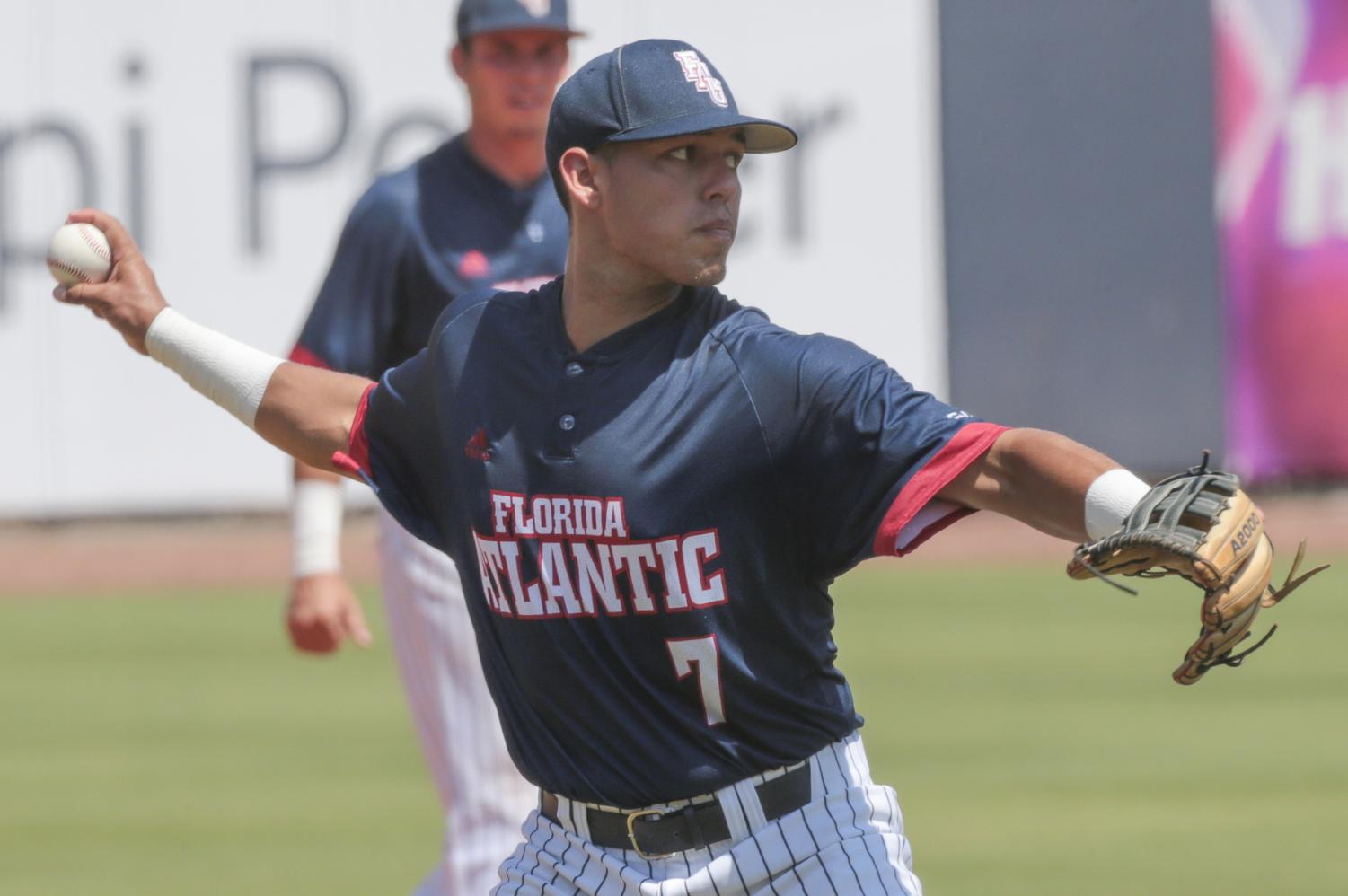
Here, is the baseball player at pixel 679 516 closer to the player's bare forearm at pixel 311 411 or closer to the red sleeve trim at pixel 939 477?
the red sleeve trim at pixel 939 477

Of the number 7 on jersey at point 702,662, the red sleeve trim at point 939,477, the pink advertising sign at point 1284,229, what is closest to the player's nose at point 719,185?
the red sleeve trim at point 939,477

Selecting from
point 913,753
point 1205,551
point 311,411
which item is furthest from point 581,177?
point 913,753

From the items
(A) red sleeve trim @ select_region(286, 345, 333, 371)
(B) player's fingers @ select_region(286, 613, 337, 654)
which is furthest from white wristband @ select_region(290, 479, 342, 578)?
(A) red sleeve trim @ select_region(286, 345, 333, 371)

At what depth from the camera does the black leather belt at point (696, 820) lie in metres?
3.49

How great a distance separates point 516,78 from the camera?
527cm

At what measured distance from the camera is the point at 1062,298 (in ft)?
54.1

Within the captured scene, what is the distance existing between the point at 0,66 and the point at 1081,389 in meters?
8.36

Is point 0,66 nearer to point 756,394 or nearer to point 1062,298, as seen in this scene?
point 1062,298

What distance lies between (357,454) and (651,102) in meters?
0.90

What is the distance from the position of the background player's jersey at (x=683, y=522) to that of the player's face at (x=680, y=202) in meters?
0.12

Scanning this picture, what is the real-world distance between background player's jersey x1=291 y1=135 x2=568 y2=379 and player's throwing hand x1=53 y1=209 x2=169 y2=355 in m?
0.93

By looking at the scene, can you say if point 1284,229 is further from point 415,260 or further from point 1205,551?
point 1205,551

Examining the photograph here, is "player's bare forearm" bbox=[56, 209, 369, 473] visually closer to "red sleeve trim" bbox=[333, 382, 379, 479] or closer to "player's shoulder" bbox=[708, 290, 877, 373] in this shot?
"red sleeve trim" bbox=[333, 382, 379, 479]

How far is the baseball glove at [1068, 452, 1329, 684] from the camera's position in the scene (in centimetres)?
298
